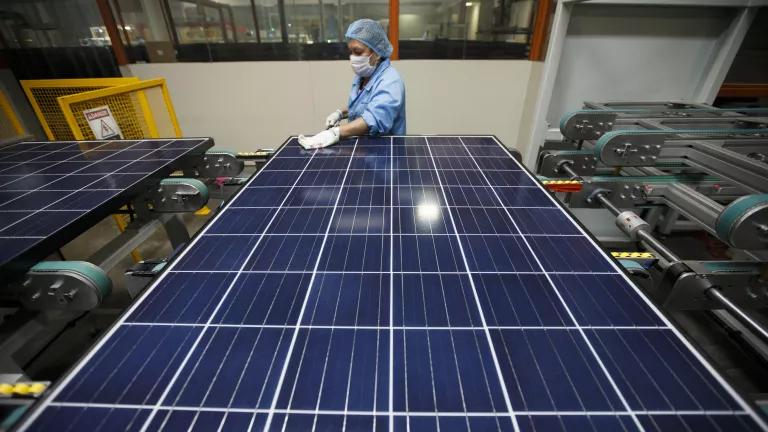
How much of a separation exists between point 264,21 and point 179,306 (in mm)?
4731

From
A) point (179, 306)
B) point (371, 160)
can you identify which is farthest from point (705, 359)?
point (371, 160)

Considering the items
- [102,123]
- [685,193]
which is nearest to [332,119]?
[102,123]

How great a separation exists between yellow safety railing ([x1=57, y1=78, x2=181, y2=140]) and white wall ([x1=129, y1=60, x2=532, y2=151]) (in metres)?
1.26

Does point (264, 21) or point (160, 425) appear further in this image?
point (264, 21)

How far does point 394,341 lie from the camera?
0.90m

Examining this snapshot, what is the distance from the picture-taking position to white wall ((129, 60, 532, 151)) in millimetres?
4570

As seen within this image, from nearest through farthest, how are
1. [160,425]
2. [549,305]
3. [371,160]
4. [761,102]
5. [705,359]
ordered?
[160,425]
[705,359]
[549,305]
[371,160]
[761,102]

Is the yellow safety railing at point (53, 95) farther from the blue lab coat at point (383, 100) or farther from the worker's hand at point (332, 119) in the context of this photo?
the blue lab coat at point (383, 100)

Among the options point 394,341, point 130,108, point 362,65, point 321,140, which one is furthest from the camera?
point 130,108

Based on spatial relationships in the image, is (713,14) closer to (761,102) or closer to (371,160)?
(761,102)

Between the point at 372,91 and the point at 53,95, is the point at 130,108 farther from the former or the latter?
the point at 372,91

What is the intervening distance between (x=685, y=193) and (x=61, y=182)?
12.7 feet

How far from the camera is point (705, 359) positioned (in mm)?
838

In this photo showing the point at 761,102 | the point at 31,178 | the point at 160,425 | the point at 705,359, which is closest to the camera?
the point at 160,425
